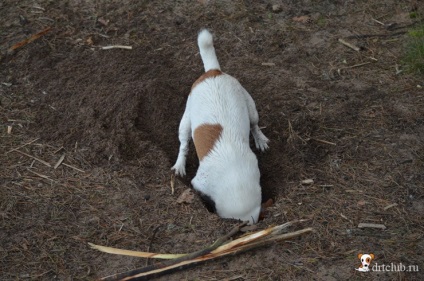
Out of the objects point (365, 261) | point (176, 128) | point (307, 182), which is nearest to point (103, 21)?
point (176, 128)

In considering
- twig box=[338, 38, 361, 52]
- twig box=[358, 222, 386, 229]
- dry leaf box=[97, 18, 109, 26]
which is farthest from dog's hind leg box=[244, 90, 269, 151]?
dry leaf box=[97, 18, 109, 26]

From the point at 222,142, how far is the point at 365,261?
156 cm

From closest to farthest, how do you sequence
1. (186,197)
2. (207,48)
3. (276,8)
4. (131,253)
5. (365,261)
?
(365,261)
(131,253)
(186,197)
(207,48)
(276,8)

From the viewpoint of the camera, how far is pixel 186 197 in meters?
4.77

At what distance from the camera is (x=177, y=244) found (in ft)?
14.0

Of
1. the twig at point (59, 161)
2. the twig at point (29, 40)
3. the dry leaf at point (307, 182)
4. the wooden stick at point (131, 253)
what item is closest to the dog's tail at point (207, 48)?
the dry leaf at point (307, 182)

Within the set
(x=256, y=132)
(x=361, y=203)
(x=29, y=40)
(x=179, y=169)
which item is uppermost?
(x=29, y=40)

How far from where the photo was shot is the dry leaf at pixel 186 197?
472 centimetres

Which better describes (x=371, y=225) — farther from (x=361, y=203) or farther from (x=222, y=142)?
(x=222, y=142)

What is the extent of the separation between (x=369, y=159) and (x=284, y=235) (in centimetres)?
131

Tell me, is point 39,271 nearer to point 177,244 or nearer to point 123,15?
point 177,244

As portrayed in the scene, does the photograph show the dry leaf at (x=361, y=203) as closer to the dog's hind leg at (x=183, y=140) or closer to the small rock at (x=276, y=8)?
the dog's hind leg at (x=183, y=140)

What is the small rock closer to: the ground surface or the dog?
the ground surface

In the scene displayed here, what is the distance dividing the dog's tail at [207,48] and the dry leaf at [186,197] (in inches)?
51.2
